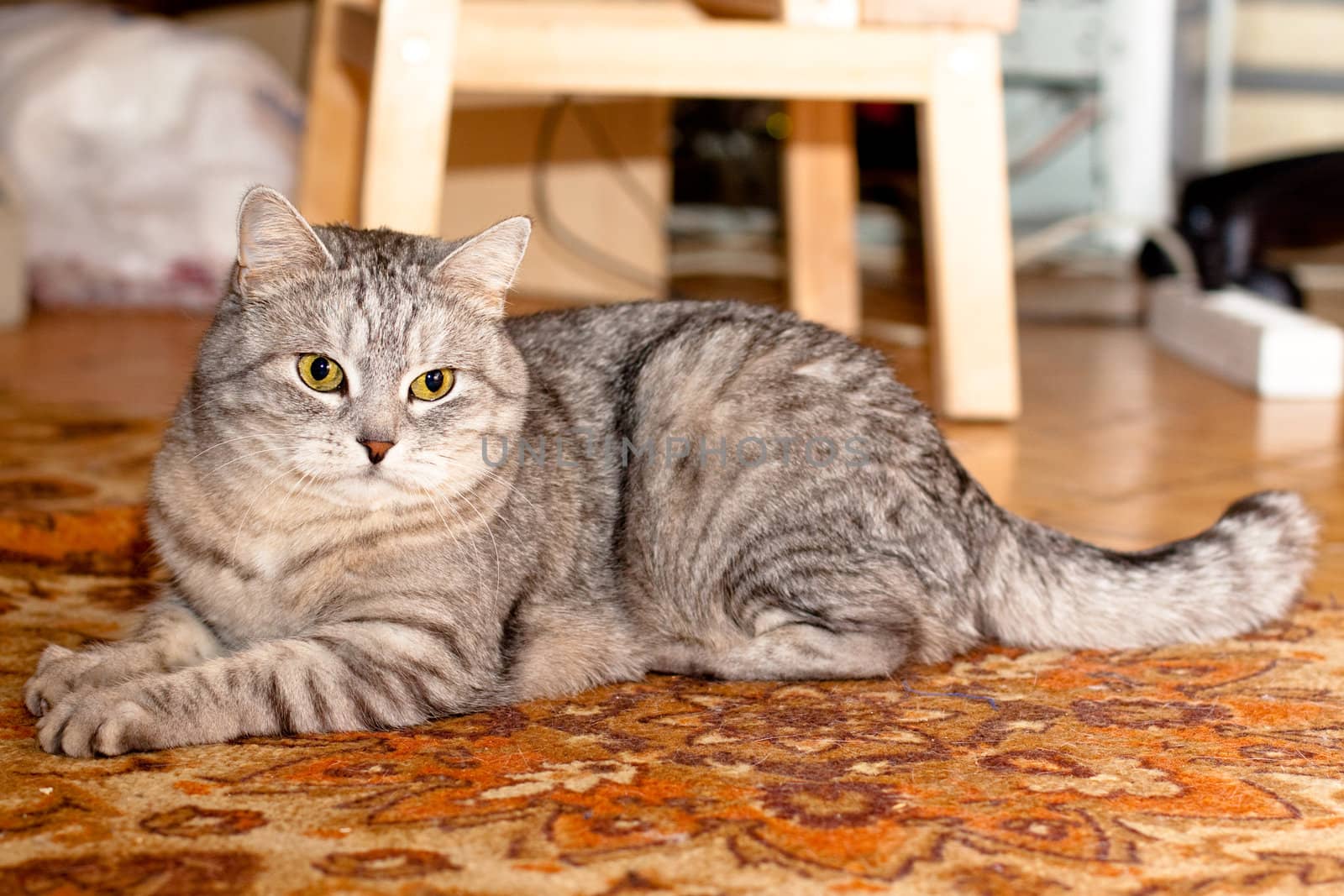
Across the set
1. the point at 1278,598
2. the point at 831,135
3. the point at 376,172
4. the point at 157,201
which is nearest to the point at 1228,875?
the point at 1278,598

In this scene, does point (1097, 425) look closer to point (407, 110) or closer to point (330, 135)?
point (407, 110)

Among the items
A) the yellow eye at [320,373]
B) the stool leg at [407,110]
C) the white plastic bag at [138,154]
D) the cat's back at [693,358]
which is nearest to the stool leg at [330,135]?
the stool leg at [407,110]

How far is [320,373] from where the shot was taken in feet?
4.66

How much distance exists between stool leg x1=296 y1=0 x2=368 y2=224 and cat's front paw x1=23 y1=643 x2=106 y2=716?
6.28 feet

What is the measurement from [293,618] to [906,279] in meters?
4.26

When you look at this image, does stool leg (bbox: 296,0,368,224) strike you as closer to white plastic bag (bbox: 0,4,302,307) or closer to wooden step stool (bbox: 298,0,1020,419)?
wooden step stool (bbox: 298,0,1020,419)

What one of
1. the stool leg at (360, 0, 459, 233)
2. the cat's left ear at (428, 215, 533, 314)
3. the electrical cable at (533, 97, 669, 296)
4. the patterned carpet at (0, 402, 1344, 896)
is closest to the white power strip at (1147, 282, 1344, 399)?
the electrical cable at (533, 97, 669, 296)

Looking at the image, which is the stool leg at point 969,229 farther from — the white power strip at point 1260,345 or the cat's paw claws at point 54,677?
the cat's paw claws at point 54,677

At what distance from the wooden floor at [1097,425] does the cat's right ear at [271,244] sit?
1237 mm

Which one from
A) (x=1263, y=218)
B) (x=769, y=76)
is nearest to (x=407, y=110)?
(x=769, y=76)

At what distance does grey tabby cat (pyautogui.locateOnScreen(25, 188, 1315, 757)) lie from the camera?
138 cm

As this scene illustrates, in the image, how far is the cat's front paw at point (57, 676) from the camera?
4.32 feet

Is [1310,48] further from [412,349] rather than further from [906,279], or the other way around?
[412,349]

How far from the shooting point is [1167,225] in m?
4.72
